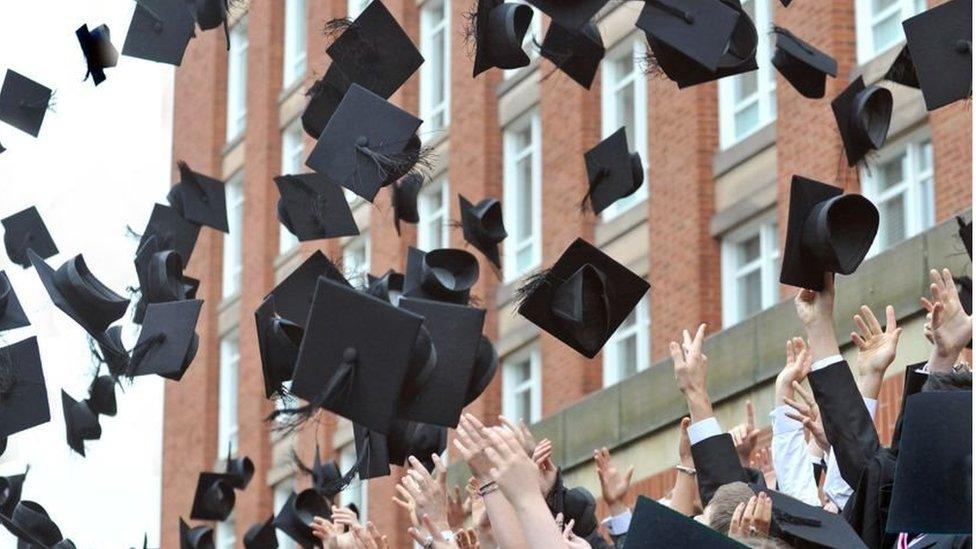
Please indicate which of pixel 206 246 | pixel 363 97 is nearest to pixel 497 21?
pixel 363 97

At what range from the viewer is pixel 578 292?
7.14 meters

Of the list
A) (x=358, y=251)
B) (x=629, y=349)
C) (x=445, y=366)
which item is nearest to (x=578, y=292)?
(x=445, y=366)

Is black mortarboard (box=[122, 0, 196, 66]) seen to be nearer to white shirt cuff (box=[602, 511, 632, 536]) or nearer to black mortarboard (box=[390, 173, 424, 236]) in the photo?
black mortarboard (box=[390, 173, 424, 236])

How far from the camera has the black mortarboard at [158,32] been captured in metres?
8.24

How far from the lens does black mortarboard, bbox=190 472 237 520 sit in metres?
10.7

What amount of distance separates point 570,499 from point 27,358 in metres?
2.52

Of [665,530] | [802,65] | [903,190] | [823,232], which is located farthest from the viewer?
[903,190]

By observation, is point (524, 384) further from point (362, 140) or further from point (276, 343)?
point (362, 140)

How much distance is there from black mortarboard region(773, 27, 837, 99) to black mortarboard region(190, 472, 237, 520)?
402 cm

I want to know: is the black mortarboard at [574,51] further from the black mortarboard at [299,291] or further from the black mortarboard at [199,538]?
the black mortarboard at [199,538]

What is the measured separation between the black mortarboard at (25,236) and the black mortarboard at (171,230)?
44cm

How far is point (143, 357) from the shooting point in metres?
8.21

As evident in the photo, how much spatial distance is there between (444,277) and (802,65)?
1.63 metres

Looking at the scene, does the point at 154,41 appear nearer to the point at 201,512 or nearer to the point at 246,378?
the point at 201,512
